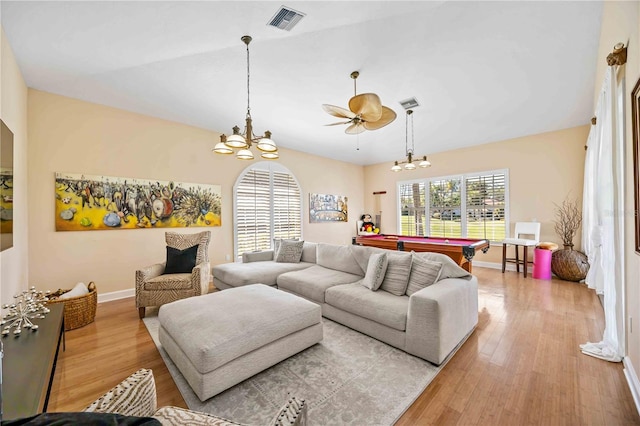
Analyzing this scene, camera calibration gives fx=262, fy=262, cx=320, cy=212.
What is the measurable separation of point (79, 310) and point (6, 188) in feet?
4.84

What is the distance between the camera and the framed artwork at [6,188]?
2236mm

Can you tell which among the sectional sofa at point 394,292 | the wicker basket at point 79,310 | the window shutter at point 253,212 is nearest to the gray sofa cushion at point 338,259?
the sectional sofa at point 394,292

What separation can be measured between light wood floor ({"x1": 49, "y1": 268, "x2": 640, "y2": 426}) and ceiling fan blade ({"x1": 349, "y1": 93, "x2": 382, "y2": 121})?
2523 millimetres

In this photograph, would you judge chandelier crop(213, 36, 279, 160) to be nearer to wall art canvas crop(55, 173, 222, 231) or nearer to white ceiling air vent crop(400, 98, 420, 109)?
wall art canvas crop(55, 173, 222, 231)

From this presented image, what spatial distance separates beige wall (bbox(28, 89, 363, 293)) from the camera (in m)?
3.51

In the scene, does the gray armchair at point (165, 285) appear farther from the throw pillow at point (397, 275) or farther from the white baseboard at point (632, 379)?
the white baseboard at point (632, 379)

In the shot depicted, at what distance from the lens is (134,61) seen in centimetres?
304

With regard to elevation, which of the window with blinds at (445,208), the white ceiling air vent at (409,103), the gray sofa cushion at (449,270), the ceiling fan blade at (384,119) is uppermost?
the white ceiling air vent at (409,103)

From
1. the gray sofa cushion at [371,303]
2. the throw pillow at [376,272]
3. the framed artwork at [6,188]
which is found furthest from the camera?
the throw pillow at [376,272]

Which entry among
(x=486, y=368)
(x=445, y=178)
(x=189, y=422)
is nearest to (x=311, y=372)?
(x=189, y=422)

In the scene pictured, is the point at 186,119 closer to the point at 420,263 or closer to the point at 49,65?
the point at 49,65

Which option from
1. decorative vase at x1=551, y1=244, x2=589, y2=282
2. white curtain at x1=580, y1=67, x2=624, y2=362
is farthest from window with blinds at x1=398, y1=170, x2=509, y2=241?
white curtain at x1=580, y1=67, x2=624, y2=362

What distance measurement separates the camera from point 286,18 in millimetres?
2535

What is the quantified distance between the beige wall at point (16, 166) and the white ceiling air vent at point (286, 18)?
2.52 metres
